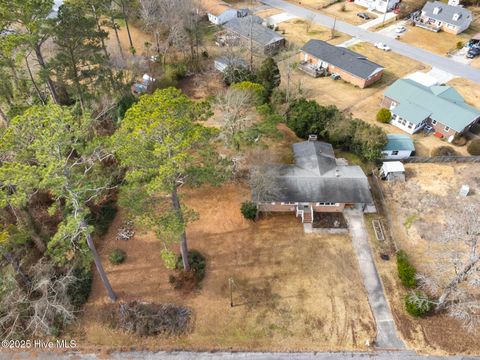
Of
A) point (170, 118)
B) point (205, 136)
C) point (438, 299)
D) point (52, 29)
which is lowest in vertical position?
point (438, 299)

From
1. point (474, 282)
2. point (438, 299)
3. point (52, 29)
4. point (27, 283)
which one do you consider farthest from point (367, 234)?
point (52, 29)

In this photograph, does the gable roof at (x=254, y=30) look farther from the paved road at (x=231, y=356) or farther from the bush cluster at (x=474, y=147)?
the paved road at (x=231, y=356)

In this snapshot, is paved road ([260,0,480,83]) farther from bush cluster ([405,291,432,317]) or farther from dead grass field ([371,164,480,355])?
bush cluster ([405,291,432,317])

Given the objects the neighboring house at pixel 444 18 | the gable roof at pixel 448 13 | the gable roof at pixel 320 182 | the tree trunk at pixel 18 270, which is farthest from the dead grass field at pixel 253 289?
the gable roof at pixel 448 13

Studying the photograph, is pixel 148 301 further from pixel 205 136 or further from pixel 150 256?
pixel 205 136

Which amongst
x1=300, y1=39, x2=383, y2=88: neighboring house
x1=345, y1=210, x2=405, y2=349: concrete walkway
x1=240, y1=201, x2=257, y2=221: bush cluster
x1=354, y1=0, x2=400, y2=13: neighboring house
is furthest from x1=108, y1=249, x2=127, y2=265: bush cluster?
x1=354, y1=0, x2=400, y2=13: neighboring house
